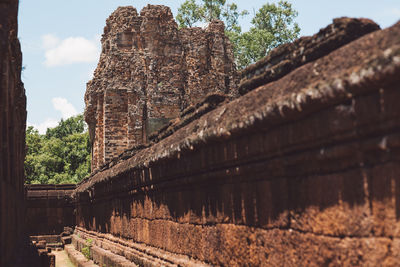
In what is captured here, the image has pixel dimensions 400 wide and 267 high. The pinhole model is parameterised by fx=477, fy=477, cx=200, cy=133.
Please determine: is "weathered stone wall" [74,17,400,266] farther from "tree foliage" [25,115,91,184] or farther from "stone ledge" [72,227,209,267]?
"tree foliage" [25,115,91,184]

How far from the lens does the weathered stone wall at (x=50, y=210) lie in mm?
16531

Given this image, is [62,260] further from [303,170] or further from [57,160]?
[57,160]

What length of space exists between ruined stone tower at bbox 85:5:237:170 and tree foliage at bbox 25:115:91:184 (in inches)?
584

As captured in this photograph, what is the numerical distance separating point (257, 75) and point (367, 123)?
1584 millimetres

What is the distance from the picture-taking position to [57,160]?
3419cm

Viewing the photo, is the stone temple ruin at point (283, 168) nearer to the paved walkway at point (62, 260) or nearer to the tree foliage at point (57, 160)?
the paved walkway at point (62, 260)

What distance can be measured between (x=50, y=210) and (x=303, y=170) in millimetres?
15422

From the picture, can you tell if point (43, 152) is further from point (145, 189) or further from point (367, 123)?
point (367, 123)

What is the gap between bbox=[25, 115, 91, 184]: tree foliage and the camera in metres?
32.3

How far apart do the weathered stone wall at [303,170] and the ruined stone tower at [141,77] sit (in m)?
11.9

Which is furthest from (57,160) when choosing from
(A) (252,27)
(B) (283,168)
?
(B) (283,168)

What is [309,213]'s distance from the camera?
2691mm

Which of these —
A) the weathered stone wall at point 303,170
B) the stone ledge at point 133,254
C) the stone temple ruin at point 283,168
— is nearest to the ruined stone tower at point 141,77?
the stone ledge at point 133,254

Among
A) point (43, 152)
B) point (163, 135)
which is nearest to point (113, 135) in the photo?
point (163, 135)
